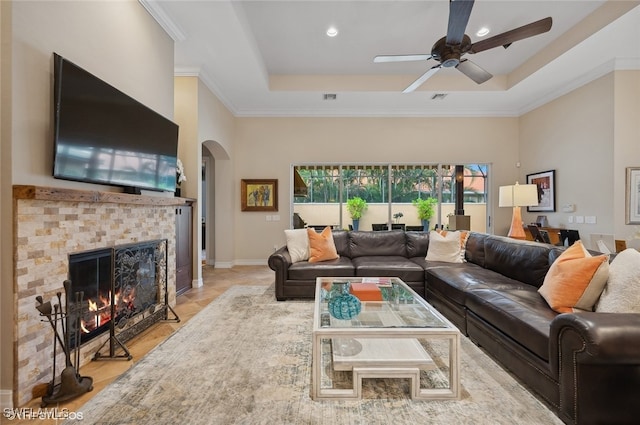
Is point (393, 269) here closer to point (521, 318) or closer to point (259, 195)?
point (521, 318)

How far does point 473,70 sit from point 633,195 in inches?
118

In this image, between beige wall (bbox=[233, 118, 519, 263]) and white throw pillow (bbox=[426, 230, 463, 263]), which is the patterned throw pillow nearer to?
white throw pillow (bbox=[426, 230, 463, 263])

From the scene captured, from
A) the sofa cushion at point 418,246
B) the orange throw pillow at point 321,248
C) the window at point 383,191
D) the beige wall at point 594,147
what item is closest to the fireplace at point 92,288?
the orange throw pillow at point 321,248

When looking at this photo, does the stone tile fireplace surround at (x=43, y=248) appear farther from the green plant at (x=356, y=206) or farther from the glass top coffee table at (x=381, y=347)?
the green plant at (x=356, y=206)

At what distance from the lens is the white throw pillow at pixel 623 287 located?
1728mm

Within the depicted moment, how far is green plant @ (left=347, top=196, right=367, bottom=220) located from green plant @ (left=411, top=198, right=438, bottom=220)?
1179 millimetres

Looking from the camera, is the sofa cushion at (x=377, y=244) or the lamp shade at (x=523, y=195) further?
the sofa cushion at (x=377, y=244)

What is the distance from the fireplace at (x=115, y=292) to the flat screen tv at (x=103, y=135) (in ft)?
1.97

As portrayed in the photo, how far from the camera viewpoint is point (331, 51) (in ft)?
14.6

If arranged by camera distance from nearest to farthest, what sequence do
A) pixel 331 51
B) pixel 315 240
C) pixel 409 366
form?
pixel 409 366
pixel 315 240
pixel 331 51

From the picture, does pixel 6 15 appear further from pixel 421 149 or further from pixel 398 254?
pixel 421 149

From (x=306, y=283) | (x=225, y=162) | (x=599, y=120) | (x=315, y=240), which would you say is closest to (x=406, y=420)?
(x=306, y=283)

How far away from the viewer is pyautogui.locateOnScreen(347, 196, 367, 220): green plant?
254 inches

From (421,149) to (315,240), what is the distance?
140 inches
